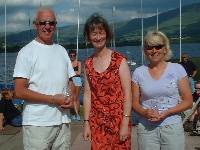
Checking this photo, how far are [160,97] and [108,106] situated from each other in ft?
1.59

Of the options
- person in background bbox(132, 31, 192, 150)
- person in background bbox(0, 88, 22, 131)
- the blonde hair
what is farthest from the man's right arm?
person in background bbox(0, 88, 22, 131)

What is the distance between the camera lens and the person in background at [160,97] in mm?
3543

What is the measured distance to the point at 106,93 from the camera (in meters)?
3.59

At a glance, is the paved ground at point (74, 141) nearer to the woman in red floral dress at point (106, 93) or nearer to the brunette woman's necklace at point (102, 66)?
the woman in red floral dress at point (106, 93)

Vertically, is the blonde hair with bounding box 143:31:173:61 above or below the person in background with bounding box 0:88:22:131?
above

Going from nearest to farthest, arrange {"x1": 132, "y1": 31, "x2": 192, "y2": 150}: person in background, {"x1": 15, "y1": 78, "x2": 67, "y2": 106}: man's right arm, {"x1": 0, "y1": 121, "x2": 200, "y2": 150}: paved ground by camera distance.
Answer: {"x1": 15, "y1": 78, "x2": 67, "y2": 106}: man's right arm < {"x1": 132, "y1": 31, "x2": 192, "y2": 150}: person in background < {"x1": 0, "y1": 121, "x2": 200, "y2": 150}: paved ground

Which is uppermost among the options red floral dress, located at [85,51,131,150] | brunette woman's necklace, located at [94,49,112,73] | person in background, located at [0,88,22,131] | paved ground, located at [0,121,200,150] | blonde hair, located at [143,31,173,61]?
blonde hair, located at [143,31,173,61]

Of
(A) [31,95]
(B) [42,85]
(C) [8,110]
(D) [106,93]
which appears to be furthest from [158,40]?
(C) [8,110]

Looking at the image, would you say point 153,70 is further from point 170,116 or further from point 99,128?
point 99,128

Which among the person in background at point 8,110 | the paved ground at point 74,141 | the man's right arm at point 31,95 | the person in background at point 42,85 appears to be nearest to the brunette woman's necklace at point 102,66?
the person in background at point 42,85

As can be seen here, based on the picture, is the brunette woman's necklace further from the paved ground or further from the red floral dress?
the paved ground

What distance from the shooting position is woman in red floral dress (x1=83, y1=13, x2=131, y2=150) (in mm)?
3570

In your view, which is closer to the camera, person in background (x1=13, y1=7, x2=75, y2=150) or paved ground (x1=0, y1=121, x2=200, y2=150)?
person in background (x1=13, y1=7, x2=75, y2=150)

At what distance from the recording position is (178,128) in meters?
3.57
